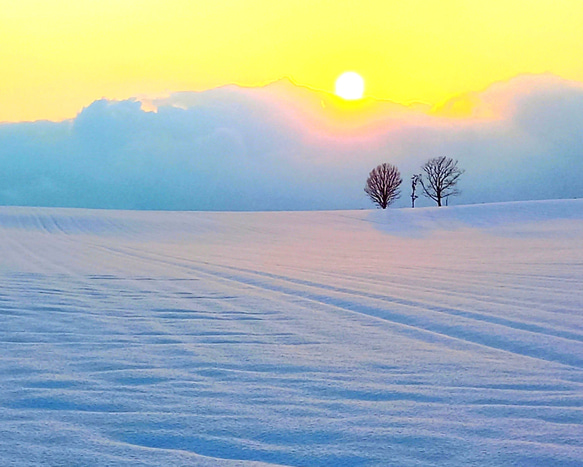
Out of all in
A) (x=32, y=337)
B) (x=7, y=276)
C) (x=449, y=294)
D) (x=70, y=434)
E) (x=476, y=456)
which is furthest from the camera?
(x=7, y=276)

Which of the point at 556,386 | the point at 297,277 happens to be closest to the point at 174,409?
the point at 556,386

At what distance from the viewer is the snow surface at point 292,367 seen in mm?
2381

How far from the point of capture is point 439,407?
2.82 m

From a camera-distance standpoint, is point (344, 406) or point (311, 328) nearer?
point (344, 406)

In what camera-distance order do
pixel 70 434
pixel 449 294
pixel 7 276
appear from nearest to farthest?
pixel 70 434 < pixel 449 294 < pixel 7 276

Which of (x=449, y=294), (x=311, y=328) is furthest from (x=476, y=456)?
(x=449, y=294)

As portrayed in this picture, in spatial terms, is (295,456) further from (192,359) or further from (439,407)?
(192,359)

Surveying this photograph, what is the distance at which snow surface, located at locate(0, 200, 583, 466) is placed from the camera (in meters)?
2.38

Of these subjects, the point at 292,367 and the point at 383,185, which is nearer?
the point at 292,367

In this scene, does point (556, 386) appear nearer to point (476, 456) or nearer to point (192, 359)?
point (476, 456)

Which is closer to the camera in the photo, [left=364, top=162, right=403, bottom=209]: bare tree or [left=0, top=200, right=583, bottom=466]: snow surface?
[left=0, top=200, right=583, bottom=466]: snow surface

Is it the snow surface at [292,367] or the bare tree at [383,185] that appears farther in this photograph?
the bare tree at [383,185]

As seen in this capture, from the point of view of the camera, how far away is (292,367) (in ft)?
11.9

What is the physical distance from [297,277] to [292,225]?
1790 cm
